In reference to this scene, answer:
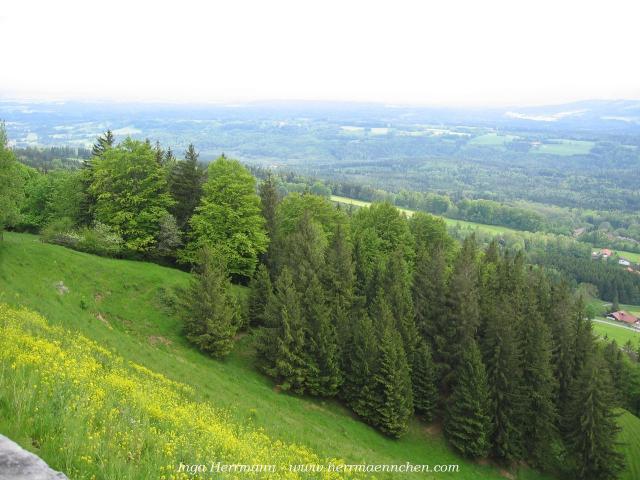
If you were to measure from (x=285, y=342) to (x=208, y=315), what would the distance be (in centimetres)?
665

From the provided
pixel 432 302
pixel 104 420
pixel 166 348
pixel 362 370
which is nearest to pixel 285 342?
pixel 362 370

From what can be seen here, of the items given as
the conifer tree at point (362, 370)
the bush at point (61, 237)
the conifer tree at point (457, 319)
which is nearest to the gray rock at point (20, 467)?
the conifer tree at point (362, 370)

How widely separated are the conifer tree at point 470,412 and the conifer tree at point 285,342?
13566 millimetres

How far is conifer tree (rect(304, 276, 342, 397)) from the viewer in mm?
37625

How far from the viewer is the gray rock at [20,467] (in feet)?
20.9

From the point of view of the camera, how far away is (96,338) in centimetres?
2630

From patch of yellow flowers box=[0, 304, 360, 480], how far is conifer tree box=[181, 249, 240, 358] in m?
14.6

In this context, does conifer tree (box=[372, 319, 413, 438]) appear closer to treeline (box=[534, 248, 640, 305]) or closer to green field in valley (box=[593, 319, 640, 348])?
green field in valley (box=[593, 319, 640, 348])

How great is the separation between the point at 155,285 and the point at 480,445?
31.9 metres

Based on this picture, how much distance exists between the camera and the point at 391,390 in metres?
36.7

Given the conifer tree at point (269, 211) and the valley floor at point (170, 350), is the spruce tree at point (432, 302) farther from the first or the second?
the conifer tree at point (269, 211)

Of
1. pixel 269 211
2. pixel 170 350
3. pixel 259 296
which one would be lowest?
pixel 170 350

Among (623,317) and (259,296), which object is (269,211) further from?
(623,317)

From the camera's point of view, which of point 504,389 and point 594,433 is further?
point 504,389
